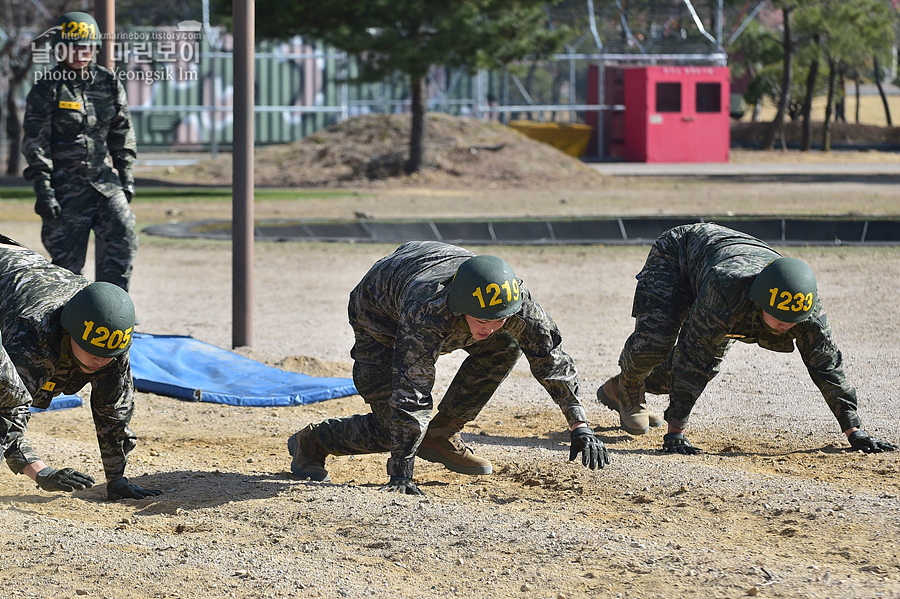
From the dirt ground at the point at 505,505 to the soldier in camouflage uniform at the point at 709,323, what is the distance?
23 centimetres

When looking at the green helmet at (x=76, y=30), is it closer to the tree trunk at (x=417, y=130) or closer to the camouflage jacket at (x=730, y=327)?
the camouflage jacket at (x=730, y=327)

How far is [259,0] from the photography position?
993 inches

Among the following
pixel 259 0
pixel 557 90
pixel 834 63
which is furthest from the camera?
pixel 557 90

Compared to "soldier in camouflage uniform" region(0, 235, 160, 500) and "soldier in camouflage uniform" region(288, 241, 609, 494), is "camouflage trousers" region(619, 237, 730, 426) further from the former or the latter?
"soldier in camouflage uniform" region(0, 235, 160, 500)

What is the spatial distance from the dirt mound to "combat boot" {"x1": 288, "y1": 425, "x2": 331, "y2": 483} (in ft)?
69.3

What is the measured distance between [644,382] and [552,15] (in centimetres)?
3068

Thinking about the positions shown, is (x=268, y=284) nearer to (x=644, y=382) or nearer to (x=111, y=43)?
(x=111, y=43)

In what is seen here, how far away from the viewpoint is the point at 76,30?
28.0 feet

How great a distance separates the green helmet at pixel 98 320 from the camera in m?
4.85

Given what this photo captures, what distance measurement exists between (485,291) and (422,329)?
38 cm

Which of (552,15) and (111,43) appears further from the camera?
(552,15)

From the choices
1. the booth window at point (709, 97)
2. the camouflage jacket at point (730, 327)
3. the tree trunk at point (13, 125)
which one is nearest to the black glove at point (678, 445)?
the camouflage jacket at point (730, 327)

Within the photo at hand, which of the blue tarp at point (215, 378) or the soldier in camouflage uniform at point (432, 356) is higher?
the soldier in camouflage uniform at point (432, 356)

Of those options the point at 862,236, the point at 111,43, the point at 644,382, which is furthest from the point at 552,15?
the point at 644,382
